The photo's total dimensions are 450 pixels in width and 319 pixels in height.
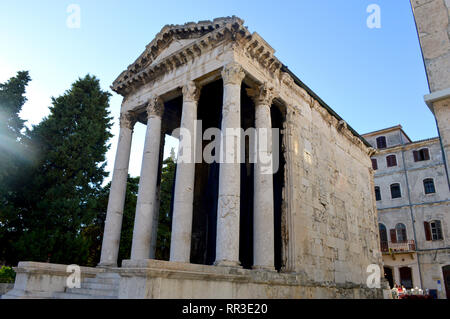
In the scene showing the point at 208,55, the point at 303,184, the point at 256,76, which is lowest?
the point at 303,184

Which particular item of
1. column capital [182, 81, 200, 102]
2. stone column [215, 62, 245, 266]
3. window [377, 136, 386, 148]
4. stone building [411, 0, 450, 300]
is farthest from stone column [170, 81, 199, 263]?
window [377, 136, 386, 148]

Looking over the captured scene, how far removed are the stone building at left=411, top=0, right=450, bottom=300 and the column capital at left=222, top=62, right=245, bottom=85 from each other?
6056 mm

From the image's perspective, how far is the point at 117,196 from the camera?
38.8 ft

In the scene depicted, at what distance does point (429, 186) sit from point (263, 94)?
22.1m

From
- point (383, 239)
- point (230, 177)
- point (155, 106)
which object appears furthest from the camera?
point (383, 239)

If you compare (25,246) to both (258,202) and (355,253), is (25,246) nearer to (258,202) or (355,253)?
(258,202)

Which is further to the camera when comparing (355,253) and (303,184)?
(355,253)

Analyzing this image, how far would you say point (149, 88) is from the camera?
12352mm

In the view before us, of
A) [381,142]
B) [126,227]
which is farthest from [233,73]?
[381,142]

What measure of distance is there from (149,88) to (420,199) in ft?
78.4

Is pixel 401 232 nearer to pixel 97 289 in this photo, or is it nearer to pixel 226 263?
pixel 226 263

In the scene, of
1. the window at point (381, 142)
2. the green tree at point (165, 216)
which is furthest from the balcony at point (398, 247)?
the green tree at point (165, 216)
